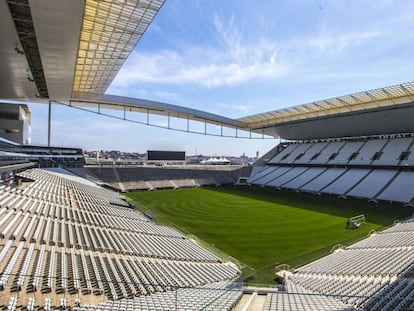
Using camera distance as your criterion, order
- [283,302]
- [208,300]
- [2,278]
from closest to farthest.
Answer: [2,278]
[208,300]
[283,302]

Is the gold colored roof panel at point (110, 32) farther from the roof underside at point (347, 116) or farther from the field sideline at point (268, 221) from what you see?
the roof underside at point (347, 116)

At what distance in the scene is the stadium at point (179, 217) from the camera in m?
9.09

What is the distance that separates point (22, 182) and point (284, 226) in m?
20.1

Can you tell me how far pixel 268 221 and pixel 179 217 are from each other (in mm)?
7577

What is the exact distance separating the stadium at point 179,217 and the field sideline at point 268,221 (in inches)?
5.5

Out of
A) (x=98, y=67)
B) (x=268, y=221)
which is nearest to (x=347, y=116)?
(x=268, y=221)

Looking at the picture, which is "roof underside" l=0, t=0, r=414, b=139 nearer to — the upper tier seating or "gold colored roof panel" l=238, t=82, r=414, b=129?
"gold colored roof panel" l=238, t=82, r=414, b=129

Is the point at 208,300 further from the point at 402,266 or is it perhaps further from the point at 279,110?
the point at 279,110

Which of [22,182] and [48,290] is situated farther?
[22,182]

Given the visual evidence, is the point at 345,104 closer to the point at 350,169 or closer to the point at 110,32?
the point at 350,169

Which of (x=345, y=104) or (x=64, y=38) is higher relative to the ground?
(x=345, y=104)

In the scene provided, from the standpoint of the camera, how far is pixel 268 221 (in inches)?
1004

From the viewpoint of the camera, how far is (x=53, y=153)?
47.8m

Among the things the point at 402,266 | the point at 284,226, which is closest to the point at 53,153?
the point at 284,226
